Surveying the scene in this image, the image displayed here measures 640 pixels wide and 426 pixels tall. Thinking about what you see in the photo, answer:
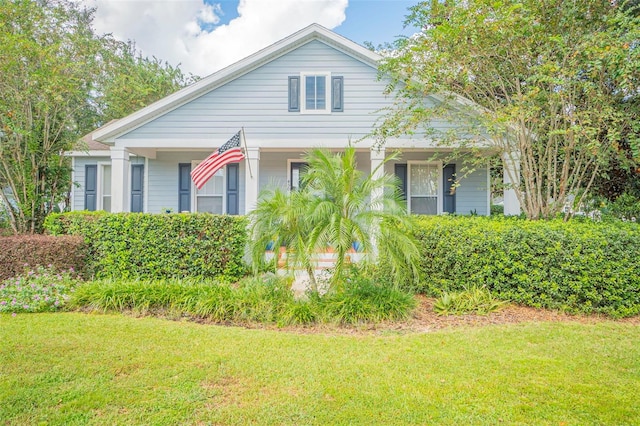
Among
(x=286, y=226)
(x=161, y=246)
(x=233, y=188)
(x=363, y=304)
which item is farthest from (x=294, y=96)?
(x=363, y=304)

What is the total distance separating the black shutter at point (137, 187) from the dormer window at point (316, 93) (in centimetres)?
586

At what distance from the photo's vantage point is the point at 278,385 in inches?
119

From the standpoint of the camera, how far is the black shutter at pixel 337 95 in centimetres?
948

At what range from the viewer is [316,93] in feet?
31.4

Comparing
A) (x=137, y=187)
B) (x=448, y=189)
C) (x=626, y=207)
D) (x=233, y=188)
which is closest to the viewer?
(x=626, y=207)

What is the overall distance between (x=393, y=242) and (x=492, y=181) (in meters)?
8.38

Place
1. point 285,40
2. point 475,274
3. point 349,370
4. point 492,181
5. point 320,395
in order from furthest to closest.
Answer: point 492,181
point 285,40
point 475,274
point 349,370
point 320,395

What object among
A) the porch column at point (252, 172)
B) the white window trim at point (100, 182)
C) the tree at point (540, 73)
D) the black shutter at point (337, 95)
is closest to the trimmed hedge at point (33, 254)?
the porch column at point (252, 172)

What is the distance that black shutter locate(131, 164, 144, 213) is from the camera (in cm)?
1166

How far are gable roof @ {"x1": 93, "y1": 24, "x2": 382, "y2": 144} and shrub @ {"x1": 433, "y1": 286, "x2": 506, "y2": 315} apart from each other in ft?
21.2

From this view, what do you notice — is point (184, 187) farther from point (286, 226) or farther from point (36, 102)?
point (286, 226)

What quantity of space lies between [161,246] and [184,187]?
501 centimetres

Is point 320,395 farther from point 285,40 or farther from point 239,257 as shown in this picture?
point 285,40

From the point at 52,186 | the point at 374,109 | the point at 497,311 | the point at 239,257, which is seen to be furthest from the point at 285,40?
the point at 497,311
